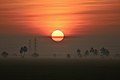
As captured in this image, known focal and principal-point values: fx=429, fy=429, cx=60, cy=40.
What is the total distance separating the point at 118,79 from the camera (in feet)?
309

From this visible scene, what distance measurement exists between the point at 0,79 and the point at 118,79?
25689mm

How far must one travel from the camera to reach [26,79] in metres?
96.2

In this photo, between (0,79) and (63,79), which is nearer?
(0,79)

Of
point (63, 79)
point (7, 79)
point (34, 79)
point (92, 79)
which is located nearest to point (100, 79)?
point (92, 79)

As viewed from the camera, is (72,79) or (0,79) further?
(72,79)

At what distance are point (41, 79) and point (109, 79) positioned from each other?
1539cm

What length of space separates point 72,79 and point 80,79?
1.94m

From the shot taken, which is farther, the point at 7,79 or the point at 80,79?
the point at 80,79

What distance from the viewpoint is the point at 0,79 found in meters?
90.7

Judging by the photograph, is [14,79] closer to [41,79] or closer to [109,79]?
[41,79]

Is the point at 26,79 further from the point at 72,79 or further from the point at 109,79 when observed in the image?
the point at 109,79

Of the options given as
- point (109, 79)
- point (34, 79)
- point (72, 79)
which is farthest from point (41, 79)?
point (109, 79)

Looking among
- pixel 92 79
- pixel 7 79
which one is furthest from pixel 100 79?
pixel 7 79

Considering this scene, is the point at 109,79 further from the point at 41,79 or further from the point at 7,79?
the point at 7,79
